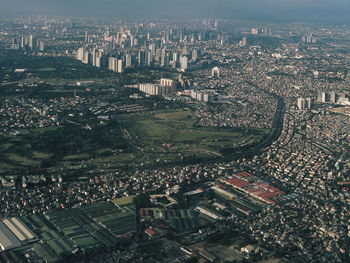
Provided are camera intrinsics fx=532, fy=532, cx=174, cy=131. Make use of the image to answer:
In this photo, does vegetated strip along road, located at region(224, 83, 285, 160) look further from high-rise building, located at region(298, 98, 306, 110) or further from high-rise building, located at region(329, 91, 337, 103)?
high-rise building, located at region(329, 91, 337, 103)

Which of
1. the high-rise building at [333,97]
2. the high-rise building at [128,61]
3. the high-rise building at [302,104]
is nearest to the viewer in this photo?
the high-rise building at [302,104]

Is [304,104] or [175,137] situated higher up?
[304,104]

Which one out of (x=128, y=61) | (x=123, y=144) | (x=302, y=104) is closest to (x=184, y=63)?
(x=128, y=61)

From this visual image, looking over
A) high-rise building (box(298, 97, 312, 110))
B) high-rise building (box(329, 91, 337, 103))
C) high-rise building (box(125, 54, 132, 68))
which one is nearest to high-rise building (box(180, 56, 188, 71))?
high-rise building (box(125, 54, 132, 68))

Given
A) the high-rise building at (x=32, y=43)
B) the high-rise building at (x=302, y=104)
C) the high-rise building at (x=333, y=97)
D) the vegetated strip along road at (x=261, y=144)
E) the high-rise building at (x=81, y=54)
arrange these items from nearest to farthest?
1. the vegetated strip along road at (x=261, y=144)
2. the high-rise building at (x=302, y=104)
3. the high-rise building at (x=333, y=97)
4. the high-rise building at (x=81, y=54)
5. the high-rise building at (x=32, y=43)

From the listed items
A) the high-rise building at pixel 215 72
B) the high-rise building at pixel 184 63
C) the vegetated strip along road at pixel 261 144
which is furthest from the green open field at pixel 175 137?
the high-rise building at pixel 184 63

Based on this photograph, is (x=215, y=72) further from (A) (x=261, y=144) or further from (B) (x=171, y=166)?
(B) (x=171, y=166)

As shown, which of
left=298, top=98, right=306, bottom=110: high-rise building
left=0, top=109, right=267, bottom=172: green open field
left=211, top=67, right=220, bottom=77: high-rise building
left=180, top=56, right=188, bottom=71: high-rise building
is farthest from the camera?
left=180, top=56, right=188, bottom=71: high-rise building

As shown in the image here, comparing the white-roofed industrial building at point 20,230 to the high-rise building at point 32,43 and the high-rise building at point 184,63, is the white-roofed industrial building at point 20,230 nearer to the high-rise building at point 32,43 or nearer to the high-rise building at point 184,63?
the high-rise building at point 184,63

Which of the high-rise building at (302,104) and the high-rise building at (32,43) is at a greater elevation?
the high-rise building at (32,43)

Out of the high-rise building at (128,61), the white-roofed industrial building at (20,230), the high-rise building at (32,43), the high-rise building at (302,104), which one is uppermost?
the high-rise building at (32,43)
